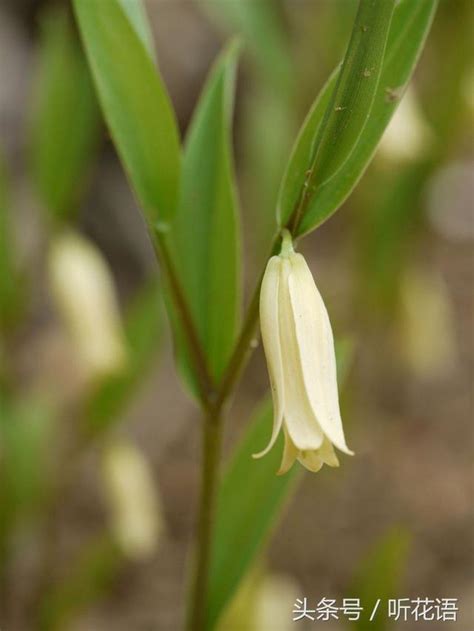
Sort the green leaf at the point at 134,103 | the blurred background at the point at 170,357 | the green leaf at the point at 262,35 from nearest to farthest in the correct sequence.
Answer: the green leaf at the point at 134,103 < the blurred background at the point at 170,357 < the green leaf at the point at 262,35

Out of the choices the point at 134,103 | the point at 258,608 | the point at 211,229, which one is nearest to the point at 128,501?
the point at 258,608

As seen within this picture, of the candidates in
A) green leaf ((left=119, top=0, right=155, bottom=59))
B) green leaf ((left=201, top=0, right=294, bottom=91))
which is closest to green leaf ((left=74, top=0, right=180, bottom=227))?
green leaf ((left=119, top=0, right=155, bottom=59))

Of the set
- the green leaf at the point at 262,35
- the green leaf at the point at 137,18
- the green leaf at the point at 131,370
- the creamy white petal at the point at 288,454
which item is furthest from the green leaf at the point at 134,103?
the green leaf at the point at 262,35

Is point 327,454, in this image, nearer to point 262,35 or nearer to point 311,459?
point 311,459

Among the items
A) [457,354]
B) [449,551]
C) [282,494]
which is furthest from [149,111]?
[457,354]

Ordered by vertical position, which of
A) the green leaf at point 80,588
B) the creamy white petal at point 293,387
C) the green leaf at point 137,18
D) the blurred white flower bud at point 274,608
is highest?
the green leaf at point 137,18

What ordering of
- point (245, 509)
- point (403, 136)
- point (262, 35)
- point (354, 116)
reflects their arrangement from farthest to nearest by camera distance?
point (262, 35)
point (403, 136)
point (245, 509)
point (354, 116)

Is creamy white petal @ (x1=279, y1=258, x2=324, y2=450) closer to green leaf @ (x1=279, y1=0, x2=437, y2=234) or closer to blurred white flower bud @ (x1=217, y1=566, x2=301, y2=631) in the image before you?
green leaf @ (x1=279, y1=0, x2=437, y2=234)

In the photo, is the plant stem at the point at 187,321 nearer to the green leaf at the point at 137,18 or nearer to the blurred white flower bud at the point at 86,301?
the green leaf at the point at 137,18
